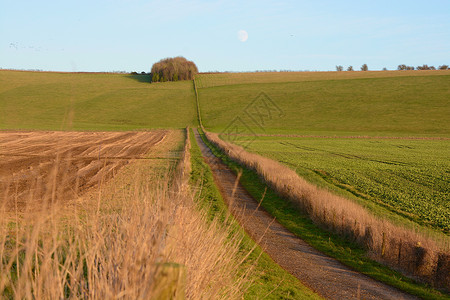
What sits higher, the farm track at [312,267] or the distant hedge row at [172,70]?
the distant hedge row at [172,70]

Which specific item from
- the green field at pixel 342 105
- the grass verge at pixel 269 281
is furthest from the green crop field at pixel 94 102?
the grass verge at pixel 269 281

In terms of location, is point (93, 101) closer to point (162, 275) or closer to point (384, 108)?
point (384, 108)

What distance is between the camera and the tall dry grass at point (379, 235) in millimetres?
9016

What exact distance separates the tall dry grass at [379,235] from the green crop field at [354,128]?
2859 millimetres

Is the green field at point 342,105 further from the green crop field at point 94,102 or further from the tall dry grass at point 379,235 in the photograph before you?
the tall dry grass at point 379,235

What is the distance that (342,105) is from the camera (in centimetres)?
7538

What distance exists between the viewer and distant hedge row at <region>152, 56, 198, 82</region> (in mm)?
108406

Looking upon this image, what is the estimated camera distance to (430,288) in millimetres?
8680

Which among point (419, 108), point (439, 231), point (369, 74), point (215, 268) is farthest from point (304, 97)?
point (215, 268)

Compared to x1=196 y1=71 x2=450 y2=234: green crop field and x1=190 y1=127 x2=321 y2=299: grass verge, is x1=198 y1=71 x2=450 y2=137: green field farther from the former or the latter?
x1=190 y1=127 x2=321 y2=299: grass verge

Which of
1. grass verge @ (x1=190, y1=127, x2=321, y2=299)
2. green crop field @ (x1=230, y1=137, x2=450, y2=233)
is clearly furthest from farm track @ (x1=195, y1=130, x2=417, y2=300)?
green crop field @ (x1=230, y1=137, x2=450, y2=233)

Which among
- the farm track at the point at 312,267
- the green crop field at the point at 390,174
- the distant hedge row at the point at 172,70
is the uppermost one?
the distant hedge row at the point at 172,70

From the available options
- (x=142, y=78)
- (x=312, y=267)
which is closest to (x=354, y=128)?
(x=312, y=267)

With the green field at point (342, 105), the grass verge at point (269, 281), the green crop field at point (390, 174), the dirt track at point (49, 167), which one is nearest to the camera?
the grass verge at point (269, 281)
